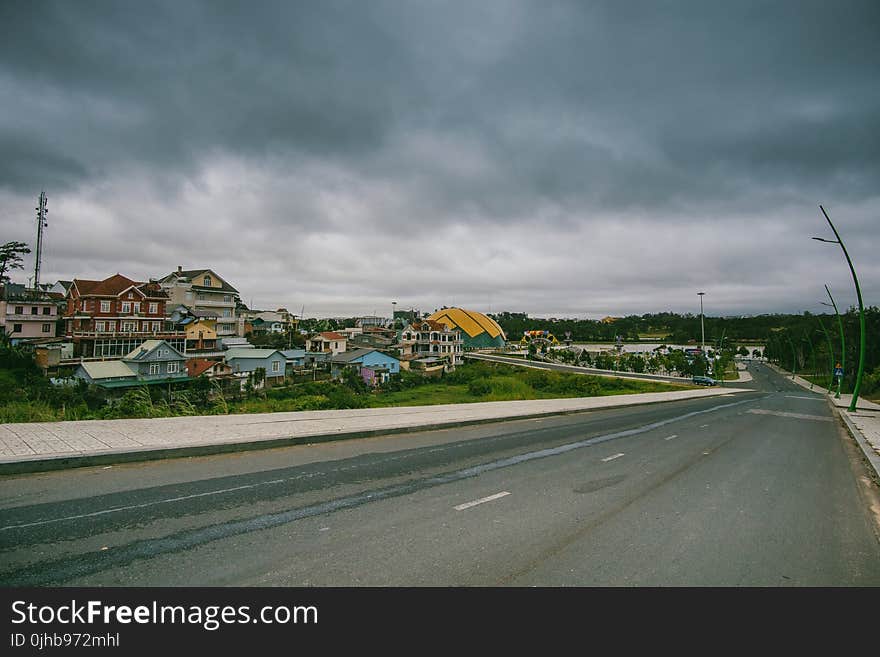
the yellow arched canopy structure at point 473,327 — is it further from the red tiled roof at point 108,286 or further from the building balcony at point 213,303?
the red tiled roof at point 108,286

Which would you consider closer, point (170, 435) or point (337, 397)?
point (170, 435)

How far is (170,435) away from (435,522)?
20.4 feet

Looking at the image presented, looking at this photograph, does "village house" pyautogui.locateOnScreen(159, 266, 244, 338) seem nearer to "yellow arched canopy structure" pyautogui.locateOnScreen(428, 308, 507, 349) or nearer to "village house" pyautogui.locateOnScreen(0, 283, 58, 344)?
"village house" pyautogui.locateOnScreen(0, 283, 58, 344)

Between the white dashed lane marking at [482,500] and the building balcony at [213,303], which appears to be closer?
the white dashed lane marking at [482,500]

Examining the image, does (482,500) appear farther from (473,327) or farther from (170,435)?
(473,327)

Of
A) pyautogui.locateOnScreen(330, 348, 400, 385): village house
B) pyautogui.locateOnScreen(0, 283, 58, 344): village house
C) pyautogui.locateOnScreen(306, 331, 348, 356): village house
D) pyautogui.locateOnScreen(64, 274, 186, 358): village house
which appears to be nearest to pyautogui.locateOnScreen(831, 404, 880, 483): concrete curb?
pyautogui.locateOnScreen(330, 348, 400, 385): village house

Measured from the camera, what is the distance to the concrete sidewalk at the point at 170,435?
6.66 meters

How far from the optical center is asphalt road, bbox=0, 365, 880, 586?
3.88m

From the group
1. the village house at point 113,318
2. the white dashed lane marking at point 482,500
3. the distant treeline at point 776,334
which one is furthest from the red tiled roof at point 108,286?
the distant treeline at point 776,334

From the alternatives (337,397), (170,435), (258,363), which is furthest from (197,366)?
(170,435)

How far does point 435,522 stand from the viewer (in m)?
5.09

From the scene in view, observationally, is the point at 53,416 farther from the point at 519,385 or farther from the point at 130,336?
the point at 130,336

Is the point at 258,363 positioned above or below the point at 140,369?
above

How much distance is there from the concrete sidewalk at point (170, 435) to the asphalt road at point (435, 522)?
12.3 inches
